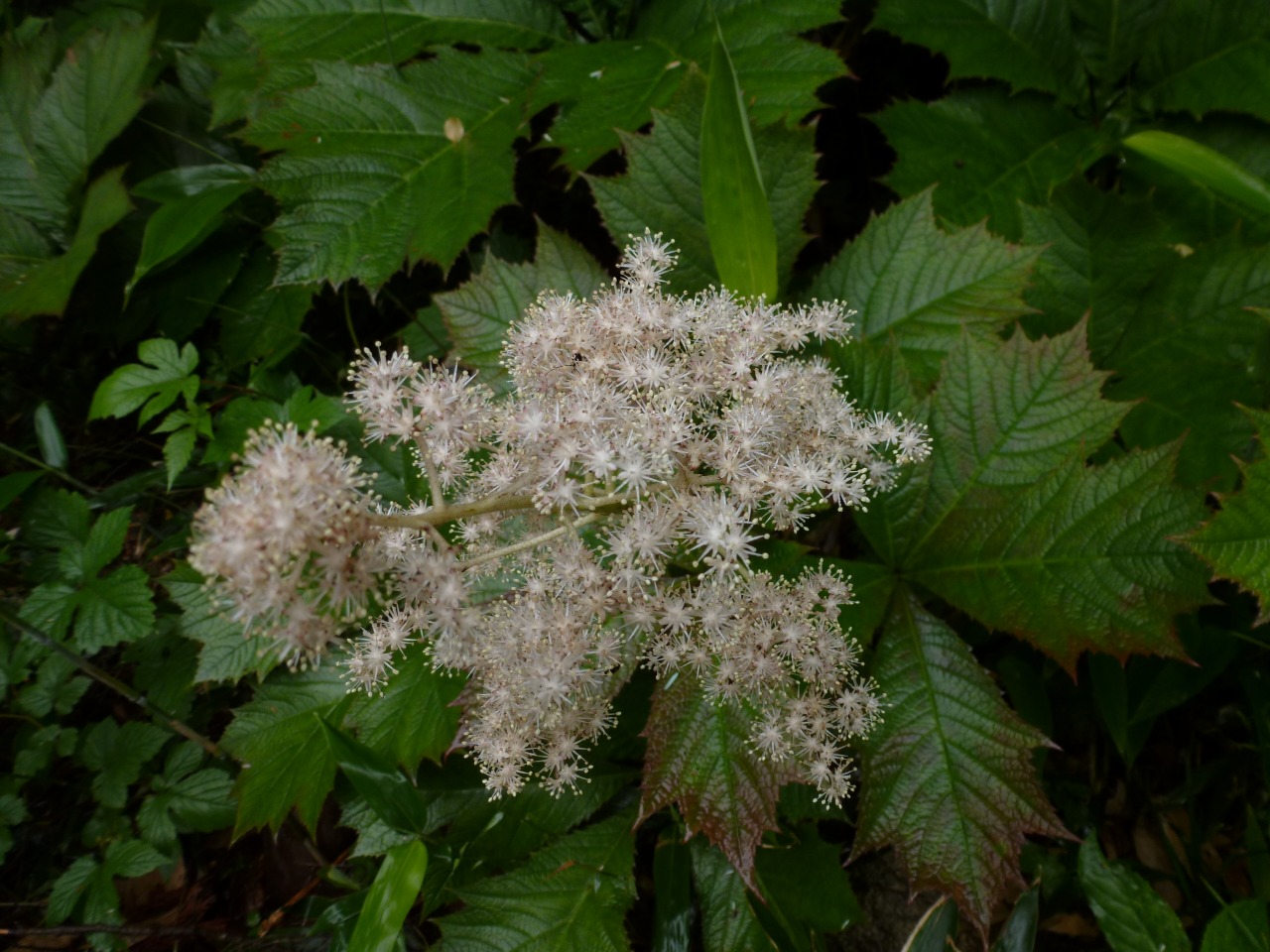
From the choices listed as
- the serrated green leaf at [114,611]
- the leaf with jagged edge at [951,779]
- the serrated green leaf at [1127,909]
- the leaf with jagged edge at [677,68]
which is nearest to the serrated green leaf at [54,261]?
the serrated green leaf at [114,611]

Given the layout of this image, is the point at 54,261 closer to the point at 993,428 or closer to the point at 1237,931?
the point at 993,428

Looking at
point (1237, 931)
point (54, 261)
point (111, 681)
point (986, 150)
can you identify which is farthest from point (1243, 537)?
point (54, 261)

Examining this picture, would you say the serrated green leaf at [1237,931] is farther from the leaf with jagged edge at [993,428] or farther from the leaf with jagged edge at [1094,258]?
the leaf with jagged edge at [1094,258]

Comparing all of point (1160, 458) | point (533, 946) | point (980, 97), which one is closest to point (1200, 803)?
point (1160, 458)

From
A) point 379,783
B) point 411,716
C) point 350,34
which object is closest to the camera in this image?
point 379,783

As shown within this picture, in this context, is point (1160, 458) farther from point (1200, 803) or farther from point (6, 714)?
point (6, 714)

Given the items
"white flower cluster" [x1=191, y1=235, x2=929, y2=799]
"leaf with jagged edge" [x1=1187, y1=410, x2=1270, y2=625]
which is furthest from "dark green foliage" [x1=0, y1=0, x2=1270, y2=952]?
"white flower cluster" [x1=191, y1=235, x2=929, y2=799]

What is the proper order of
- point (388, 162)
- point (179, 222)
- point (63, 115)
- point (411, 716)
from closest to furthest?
point (411, 716) → point (388, 162) → point (179, 222) → point (63, 115)
